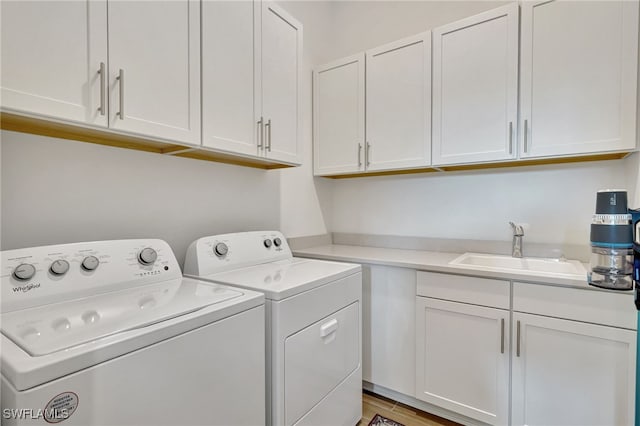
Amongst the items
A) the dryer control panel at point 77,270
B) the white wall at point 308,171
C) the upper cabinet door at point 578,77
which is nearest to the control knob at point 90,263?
the dryer control panel at point 77,270

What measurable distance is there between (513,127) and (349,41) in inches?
62.3

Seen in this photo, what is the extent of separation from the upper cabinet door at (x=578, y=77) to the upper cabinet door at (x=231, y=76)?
1435mm

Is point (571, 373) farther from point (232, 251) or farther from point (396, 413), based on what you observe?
point (232, 251)

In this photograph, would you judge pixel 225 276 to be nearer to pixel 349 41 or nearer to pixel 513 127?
pixel 513 127

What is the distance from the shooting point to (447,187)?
2.24 meters

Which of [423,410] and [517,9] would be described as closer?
[517,9]

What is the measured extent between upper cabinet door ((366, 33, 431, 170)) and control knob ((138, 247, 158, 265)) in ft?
4.86

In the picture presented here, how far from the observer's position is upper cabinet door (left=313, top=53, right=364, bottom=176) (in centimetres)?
228

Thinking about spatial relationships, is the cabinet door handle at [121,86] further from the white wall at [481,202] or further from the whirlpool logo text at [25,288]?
the white wall at [481,202]

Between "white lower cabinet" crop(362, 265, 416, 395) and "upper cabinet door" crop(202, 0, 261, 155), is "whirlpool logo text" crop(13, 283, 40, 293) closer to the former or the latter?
"upper cabinet door" crop(202, 0, 261, 155)

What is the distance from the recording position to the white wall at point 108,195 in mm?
1122

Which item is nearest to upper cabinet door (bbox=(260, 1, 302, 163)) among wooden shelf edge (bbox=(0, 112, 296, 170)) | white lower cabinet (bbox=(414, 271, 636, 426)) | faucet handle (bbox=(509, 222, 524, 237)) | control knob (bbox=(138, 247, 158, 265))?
wooden shelf edge (bbox=(0, 112, 296, 170))

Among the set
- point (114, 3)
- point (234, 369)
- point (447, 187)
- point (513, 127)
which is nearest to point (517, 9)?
point (513, 127)

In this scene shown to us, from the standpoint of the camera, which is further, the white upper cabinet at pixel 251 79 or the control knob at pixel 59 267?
the white upper cabinet at pixel 251 79
